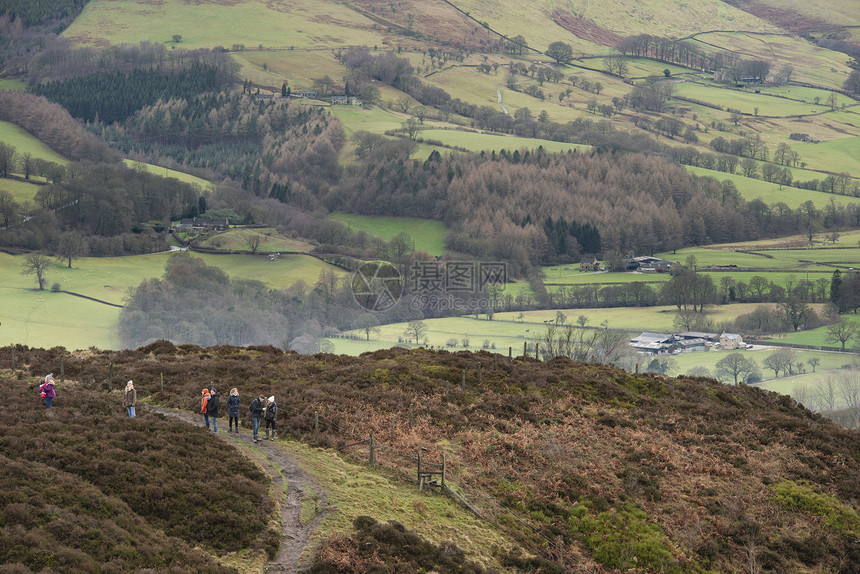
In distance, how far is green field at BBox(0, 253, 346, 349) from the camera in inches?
5477

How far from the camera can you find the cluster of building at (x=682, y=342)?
16675 cm

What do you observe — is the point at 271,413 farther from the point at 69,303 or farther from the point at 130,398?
the point at 69,303

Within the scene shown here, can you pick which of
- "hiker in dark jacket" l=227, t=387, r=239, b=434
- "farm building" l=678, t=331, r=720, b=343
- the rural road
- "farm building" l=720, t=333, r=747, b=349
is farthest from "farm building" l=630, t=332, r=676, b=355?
"hiker in dark jacket" l=227, t=387, r=239, b=434

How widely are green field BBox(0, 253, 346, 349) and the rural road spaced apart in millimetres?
100534

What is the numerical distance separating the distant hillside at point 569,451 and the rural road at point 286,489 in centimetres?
118

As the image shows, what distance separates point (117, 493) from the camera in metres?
30.0

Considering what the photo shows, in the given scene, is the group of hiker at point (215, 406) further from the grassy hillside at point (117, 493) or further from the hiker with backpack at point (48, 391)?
the grassy hillside at point (117, 493)

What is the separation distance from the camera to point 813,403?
474 feet

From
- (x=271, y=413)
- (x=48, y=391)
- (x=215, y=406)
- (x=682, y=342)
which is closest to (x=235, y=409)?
(x=215, y=406)

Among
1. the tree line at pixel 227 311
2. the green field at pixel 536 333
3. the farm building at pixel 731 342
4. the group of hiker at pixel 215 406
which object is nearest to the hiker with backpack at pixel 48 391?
the group of hiker at pixel 215 406

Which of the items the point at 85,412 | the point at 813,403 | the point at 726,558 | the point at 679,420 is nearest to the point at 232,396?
the point at 85,412

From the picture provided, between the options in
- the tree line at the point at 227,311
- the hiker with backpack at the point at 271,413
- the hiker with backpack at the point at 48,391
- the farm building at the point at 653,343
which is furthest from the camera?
the farm building at the point at 653,343

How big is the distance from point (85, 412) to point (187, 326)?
131756 millimetres

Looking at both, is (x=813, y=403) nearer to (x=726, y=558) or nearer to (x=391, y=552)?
(x=726, y=558)
